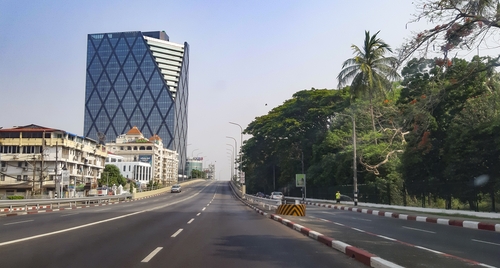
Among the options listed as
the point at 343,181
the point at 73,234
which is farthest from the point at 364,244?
the point at 343,181

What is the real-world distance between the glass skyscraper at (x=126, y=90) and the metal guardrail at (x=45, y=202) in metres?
127

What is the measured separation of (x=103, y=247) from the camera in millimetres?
9805

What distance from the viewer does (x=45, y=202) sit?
103 ft

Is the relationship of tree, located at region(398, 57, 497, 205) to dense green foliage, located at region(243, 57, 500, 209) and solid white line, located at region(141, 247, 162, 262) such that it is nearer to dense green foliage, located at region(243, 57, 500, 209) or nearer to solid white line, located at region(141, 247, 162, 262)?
dense green foliage, located at region(243, 57, 500, 209)

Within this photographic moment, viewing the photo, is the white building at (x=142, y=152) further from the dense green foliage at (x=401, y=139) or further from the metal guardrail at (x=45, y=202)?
the metal guardrail at (x=45, y=202)

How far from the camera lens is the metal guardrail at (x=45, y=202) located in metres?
27.6

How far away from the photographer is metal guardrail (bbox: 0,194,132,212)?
27.6 m

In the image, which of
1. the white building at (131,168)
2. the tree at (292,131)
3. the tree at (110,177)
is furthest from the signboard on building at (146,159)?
the tree at (292,131)

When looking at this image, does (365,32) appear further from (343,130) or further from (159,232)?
(159,232)

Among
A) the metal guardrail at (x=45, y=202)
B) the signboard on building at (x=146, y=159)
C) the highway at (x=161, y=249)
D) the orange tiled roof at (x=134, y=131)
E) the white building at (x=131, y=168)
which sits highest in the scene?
the orange tiled roof at (x=134, y=131)

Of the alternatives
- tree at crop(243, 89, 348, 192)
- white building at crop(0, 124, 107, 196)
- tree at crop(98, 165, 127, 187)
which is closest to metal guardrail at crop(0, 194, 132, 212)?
tree at crop(243, 89, 348, 192)

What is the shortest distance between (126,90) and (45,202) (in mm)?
154236

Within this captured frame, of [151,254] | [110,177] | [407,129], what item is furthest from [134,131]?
[151,254]

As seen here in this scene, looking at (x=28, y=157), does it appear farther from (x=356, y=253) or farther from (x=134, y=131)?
(x=134, y=131)
